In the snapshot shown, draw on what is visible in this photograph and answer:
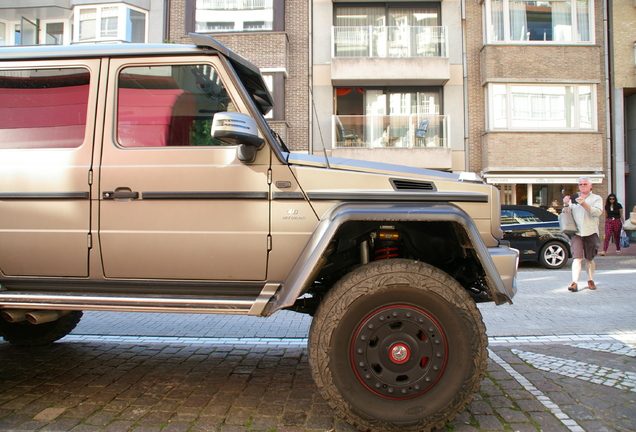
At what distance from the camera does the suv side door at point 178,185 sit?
2.95 meters

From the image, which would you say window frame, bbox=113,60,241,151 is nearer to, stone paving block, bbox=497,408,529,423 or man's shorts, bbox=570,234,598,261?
stone paving block, bbox=497,408,529,423

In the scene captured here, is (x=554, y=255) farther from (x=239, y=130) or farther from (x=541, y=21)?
(x=541, y=21)

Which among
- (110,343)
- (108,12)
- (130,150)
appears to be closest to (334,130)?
(108,12)

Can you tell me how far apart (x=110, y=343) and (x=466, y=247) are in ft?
12.3

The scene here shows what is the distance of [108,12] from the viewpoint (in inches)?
728

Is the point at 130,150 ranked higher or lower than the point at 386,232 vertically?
higher

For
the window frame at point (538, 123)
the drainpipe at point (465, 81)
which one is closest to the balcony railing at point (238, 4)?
the drainpipe at point (465, 81)

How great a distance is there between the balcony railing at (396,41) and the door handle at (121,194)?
16882 mm

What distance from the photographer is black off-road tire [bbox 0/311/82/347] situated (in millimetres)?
4430

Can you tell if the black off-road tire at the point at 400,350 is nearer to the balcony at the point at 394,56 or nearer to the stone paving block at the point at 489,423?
the stone paving block at the point at 489,423

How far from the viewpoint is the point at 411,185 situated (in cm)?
304

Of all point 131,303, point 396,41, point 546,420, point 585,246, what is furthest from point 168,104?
point 396,41

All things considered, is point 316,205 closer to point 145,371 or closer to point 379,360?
point 379,360

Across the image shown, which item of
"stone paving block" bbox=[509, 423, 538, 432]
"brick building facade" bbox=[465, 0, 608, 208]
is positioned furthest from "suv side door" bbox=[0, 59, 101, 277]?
"brick building facade" bbox=[465, 0, 608, 208]
